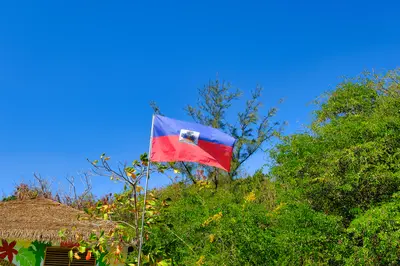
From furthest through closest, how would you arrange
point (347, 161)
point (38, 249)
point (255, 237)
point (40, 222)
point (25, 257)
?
1. point (40, 222)
2. point (38, 249)
3. point (25, 257)
4. point (347, 161)
5. point (255, 237)

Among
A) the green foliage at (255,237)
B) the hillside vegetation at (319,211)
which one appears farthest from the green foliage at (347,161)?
the green foliage at (255,237)

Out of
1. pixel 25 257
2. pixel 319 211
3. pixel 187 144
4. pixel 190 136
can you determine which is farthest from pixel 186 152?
pixel 25 257

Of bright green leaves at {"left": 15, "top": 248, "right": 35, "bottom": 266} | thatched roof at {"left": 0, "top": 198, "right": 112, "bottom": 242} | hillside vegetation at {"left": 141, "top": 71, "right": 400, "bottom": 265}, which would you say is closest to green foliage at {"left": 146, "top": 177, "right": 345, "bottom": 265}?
hillside vegetation at {"left": 141, "top": 71, "right": 400, "bottom": 265}

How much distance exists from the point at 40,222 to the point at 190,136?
615 centimetres

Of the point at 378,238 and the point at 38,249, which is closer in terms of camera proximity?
the point at 378,238

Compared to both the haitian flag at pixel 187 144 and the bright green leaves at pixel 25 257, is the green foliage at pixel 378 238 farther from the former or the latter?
the bright green leaves at pixel 25 257

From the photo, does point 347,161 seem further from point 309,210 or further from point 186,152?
point 186,152

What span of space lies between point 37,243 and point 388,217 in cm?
894

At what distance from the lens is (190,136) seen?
8633 mm

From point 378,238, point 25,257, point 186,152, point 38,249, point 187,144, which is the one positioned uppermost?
point 187,144

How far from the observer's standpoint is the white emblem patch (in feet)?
28.1

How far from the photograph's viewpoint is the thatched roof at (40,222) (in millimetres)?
11734

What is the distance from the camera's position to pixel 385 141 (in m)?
10.1

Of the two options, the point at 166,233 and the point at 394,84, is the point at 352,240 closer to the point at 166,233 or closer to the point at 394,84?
the point at 166,233
